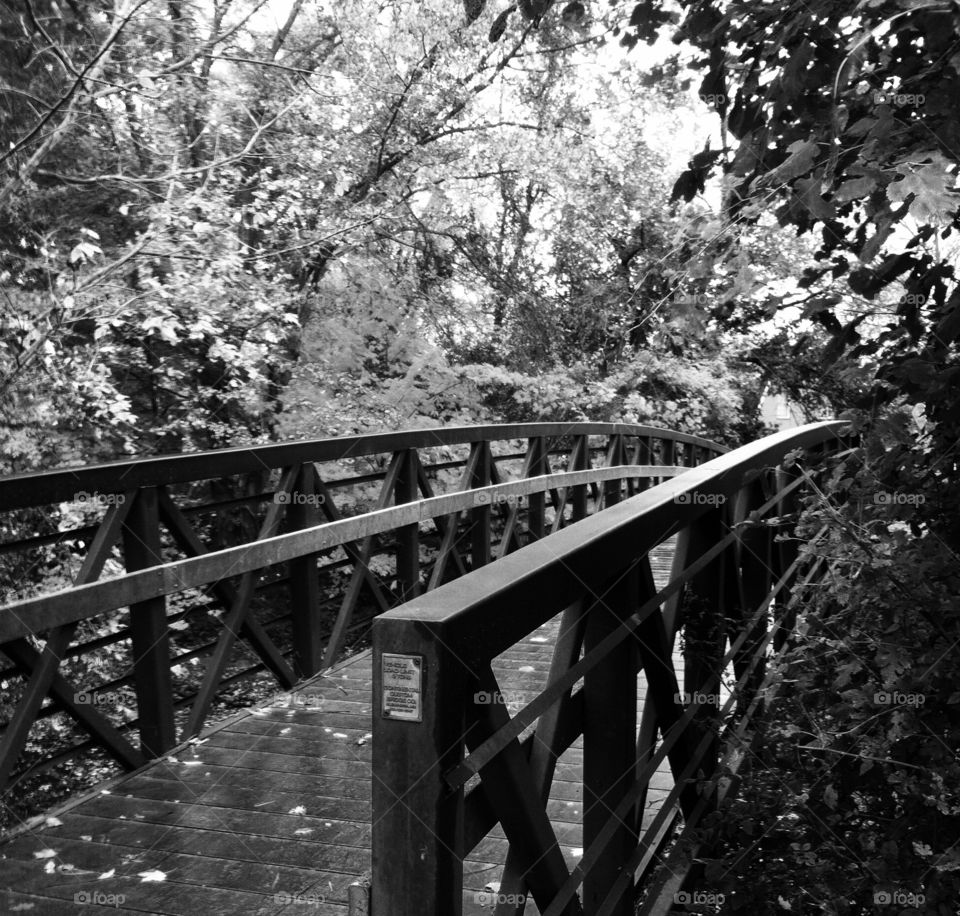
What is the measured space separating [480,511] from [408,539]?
1.28 metres

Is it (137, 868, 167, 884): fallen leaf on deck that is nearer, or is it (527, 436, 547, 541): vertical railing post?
(137, 868, 167, 884): fallen leaf on deck

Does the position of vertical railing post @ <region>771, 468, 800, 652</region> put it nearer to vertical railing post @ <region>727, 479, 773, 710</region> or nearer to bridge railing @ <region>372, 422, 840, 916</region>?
vertical railing post @ <region>727, 479, 773, 710</region>

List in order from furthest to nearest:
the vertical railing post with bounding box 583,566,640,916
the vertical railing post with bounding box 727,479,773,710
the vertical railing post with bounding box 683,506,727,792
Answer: the vertical railing post with bounding box 727,479,773,710 → the vertical railing post with bounding box 683,506,727,792 → the vertical railing post with bounding box 583,566,640,916

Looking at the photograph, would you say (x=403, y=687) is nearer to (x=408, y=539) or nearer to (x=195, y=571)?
(x=195, y=571)

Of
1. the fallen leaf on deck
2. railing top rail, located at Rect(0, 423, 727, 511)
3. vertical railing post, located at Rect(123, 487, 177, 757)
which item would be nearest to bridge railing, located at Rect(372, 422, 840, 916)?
the fallen leaf on deck

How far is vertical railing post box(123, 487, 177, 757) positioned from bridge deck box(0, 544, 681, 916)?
0.15 m

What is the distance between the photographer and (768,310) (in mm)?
2824

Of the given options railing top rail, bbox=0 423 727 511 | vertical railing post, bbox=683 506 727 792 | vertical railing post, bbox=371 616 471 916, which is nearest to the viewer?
vertical railing post, bbox=371 616 471 916

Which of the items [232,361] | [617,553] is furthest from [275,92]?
[617,553]

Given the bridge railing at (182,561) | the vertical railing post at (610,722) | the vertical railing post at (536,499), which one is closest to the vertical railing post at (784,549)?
the bridge railing at (182,561)

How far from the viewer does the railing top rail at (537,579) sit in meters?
1.45

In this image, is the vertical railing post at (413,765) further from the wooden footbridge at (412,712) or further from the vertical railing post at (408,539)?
the vertical railing post at (408,539)

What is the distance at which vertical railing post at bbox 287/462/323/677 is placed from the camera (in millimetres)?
5133

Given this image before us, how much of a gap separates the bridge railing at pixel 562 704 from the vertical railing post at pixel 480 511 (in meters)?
3.41
